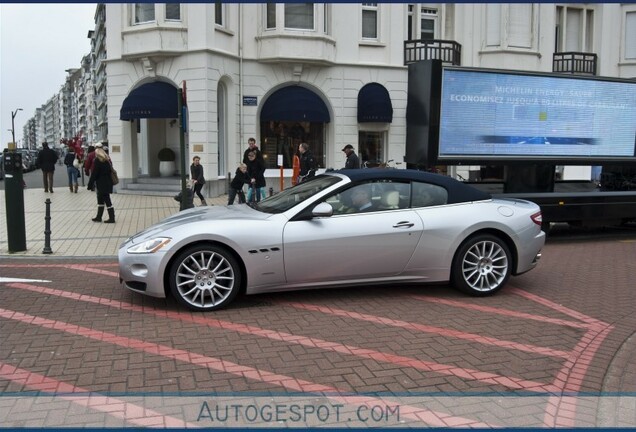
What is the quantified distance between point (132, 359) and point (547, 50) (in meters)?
23.0

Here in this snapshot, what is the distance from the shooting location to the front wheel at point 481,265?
6.52m

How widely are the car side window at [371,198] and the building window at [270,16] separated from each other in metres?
15.2

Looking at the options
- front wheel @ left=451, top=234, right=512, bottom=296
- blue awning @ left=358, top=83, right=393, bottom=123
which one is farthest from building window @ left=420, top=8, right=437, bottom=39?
front wheel @ left=451, top=234, right=512, bottom=296

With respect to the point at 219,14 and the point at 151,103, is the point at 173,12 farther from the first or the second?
the point at 151,103

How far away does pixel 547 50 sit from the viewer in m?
23.4

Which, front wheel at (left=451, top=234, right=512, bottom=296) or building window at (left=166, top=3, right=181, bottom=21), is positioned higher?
building window at (left=166, top=3, right=181, bottom=21)

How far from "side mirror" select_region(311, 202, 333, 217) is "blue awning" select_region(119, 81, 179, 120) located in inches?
553

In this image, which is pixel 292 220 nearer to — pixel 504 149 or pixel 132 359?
pixel 132 359

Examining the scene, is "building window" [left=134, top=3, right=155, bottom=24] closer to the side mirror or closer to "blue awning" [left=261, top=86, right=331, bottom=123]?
"blue awning" [left=261, top=86, right=331, bottom=123]

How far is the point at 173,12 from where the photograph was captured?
19031 mm

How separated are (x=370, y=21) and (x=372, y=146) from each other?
4.59 meters

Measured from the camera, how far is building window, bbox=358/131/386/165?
2170cm

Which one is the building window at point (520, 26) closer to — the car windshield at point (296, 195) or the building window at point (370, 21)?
the building window at point (370, 21)

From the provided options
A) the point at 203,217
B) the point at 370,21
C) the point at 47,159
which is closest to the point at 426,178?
the point at 203,217
